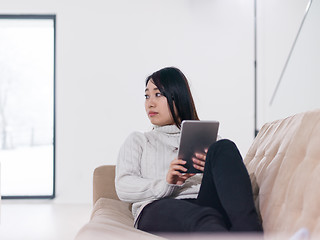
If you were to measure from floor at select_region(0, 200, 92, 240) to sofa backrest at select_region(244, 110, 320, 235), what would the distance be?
6.01ft

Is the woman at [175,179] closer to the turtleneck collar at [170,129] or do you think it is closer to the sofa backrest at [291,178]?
the turtleneck collar at [170,129]

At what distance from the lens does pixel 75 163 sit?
4895mm

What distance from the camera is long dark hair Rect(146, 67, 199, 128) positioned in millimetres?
1844

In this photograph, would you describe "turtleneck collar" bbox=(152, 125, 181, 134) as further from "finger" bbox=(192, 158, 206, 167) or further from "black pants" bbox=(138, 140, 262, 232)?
"black pants" bbox=(138, 140, 262, 232)

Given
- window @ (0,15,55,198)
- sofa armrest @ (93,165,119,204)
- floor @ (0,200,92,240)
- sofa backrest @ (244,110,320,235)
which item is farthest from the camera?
window @ (0,15,55,198)

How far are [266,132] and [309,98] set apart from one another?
729 mm

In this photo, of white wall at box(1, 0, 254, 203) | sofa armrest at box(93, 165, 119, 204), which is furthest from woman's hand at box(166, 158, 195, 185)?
white wall at box(1, 0, 254, 203)

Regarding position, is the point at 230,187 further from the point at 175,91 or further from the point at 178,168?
the point at 175,91

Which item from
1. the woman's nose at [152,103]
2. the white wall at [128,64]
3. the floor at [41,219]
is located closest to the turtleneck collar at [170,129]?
the woman's nose at [152,103]

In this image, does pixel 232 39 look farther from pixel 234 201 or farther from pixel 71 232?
pixel 234 201

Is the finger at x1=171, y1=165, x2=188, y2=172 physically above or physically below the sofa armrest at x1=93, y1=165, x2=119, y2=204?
above

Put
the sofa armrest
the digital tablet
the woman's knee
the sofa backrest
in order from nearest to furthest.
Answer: the sofa backrest
the woman's knee
the digital tablet
the sofa armrest

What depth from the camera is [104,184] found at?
2.10 metres

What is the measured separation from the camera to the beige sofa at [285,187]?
108 centimetres
